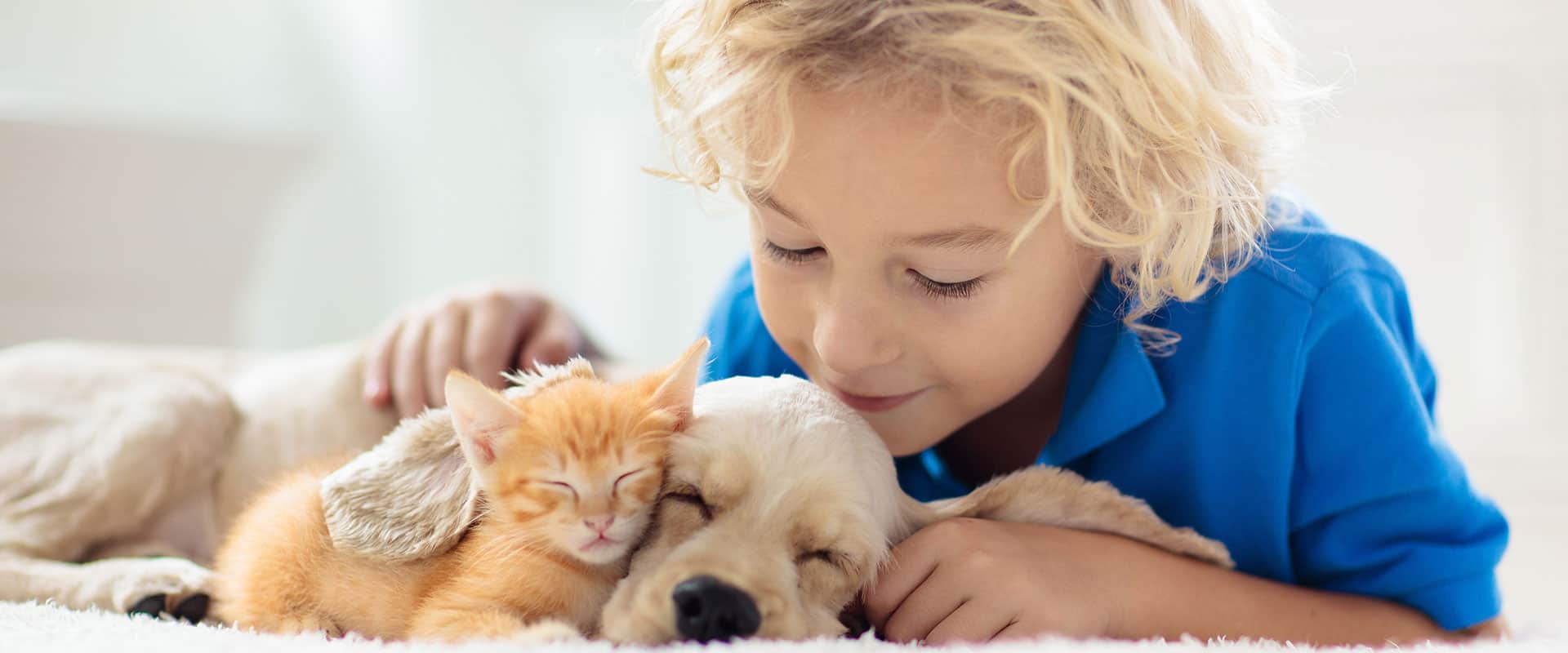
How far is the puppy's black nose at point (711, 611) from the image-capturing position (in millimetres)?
761

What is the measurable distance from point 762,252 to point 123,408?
910mm

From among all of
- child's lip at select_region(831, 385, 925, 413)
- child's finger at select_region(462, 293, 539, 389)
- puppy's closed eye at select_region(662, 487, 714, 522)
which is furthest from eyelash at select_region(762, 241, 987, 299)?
child's finger at select_region(462, 293, 539, 389)

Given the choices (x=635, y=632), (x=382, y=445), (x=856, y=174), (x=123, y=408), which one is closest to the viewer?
(x=635, y=632)

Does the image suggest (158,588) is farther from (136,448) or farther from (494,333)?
(494,333)

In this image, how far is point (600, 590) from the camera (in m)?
0.83

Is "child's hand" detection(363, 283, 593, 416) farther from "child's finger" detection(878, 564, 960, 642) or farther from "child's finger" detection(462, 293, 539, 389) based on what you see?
"child's finger" detection(878, 564, 960, 642)

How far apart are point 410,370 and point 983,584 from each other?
100 cm

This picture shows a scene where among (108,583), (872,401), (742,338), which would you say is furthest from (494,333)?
(872,401)

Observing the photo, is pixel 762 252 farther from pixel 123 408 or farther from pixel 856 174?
pixel 123 408

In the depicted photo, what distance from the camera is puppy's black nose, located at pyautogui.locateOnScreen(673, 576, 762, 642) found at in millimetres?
761

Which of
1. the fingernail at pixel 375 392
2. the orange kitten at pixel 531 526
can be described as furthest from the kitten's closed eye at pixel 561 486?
the fingernail at pixel 375 392

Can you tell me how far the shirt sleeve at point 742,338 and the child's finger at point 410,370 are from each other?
40 centimetres

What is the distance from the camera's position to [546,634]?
76cm

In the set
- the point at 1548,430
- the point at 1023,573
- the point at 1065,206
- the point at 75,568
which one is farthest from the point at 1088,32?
the point at 1548,430
